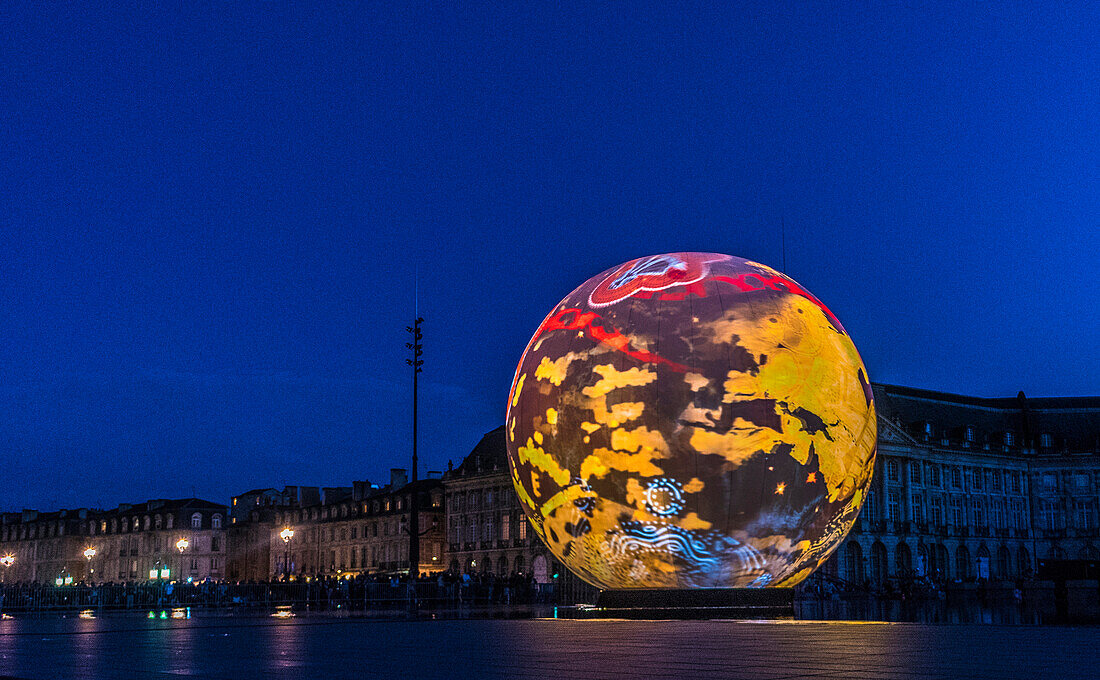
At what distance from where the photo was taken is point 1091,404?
301 ft

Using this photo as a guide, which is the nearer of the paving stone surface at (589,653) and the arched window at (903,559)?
the paving stone surface at (589,653)

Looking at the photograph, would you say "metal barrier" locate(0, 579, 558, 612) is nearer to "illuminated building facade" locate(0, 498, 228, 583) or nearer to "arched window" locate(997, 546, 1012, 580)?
"arched window" locate(997, 546, 1012, 580)

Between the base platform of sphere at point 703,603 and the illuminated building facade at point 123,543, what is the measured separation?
97.4 metres

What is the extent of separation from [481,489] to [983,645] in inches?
3180

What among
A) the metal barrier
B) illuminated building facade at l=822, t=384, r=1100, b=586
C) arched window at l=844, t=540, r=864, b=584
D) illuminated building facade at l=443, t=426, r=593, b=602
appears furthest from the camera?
illuminated building facade at l=443, t=426, r=593, b=602

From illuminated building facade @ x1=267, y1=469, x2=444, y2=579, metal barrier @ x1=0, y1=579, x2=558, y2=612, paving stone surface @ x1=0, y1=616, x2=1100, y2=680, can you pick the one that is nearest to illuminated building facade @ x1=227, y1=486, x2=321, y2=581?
illuminated building facade @ x1=267, y1=469, x2=444, y2=579

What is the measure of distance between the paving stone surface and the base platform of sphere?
1038 mm

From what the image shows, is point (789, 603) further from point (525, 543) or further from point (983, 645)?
point (525, 543)

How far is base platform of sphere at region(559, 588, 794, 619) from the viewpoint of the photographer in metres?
16.3

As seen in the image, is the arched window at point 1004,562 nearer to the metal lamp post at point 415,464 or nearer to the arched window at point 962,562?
the arched window at point 962,562

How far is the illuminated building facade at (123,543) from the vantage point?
117062 millimetres

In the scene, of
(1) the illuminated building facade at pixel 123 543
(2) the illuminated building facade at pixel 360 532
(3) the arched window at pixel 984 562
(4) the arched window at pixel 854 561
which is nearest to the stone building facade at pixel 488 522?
(2) the illuminated building facade at pixel 360 532

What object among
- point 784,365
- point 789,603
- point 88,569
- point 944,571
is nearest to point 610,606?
point 789,603

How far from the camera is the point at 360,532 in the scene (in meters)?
99.7
